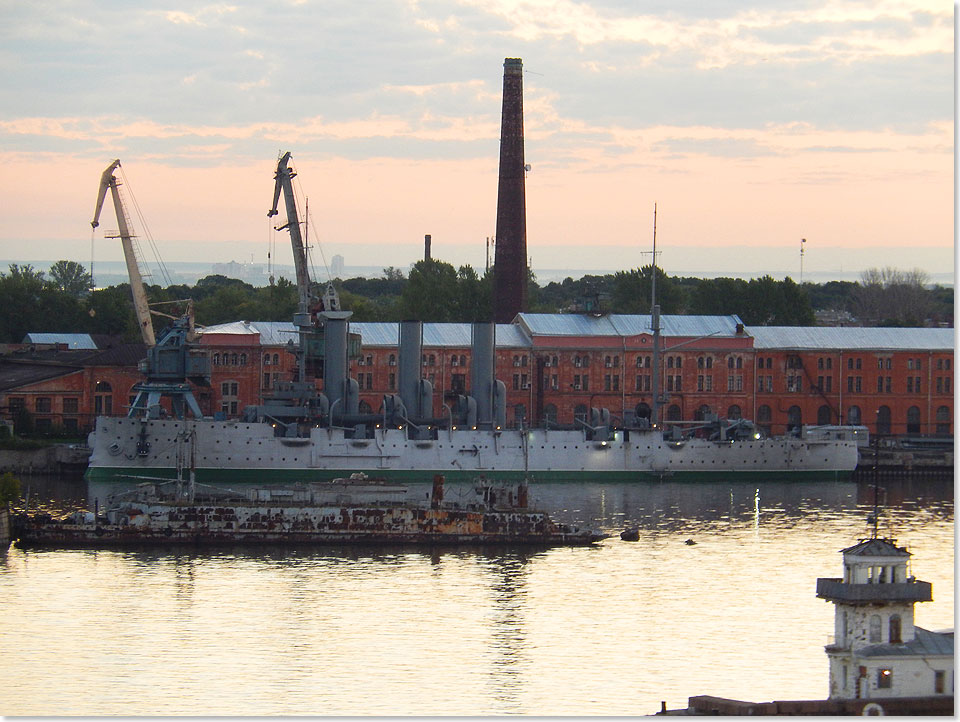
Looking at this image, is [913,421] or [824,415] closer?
[913,421]

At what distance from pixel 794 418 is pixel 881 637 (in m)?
56.1

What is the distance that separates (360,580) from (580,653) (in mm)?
8882

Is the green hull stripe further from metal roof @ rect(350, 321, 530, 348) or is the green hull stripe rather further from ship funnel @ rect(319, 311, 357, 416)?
metal roof @ rect(350, 321, 530, 348)

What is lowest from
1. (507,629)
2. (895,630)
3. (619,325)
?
(507,629)

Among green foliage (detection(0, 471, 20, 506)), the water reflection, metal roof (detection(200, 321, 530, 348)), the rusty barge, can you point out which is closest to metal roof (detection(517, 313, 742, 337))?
metal roof (detection(200, 321, 530, 348))

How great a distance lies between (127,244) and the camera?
7288 centimetres

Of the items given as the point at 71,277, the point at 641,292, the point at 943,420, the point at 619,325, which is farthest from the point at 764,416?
the point at 71,277

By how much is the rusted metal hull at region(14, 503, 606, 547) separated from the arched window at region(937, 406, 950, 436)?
37.1 meters

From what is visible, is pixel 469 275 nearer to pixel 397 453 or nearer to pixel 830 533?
pixel 397 453

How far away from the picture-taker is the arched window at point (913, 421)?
81375 mm

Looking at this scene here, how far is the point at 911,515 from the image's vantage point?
56938 millimetres

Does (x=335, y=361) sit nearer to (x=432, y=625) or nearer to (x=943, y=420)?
(x=943, y=420)

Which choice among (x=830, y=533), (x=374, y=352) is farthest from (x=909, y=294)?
(x=830, y=533)

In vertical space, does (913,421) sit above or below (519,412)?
below
